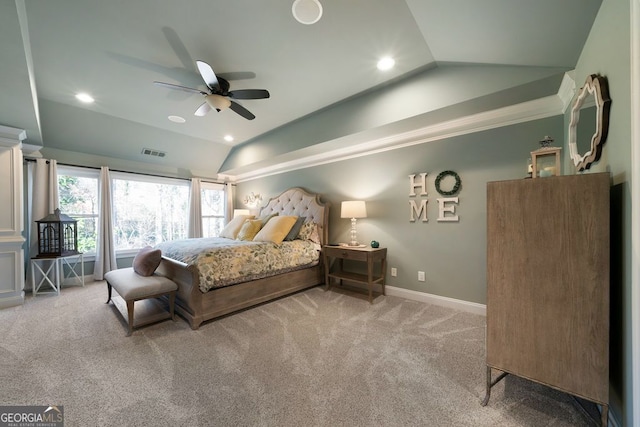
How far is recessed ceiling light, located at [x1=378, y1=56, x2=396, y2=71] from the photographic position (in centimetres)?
241

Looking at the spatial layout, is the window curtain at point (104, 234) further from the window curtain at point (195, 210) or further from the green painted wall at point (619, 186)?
the green painted wall at point (619, 186)

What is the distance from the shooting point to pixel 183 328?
2453 millimetres

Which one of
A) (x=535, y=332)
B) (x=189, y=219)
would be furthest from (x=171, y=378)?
(x=189, y=219)

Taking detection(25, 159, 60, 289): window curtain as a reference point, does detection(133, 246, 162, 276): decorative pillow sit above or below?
below

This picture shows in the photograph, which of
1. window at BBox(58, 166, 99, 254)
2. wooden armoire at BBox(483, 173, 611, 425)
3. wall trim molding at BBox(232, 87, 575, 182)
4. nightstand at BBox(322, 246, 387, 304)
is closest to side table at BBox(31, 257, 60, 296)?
window at BBox(58, 166, 99, 254)

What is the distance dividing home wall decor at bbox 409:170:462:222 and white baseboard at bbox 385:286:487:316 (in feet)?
3.25

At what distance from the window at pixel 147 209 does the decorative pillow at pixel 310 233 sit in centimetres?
329

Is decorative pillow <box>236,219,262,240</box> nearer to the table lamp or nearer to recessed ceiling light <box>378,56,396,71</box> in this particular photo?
the table lamp

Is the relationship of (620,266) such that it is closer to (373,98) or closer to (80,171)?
(373,98)

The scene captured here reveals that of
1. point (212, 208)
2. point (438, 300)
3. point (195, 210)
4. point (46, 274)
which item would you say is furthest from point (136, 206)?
point (438, 300)

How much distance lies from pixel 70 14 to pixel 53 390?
9.64 ft

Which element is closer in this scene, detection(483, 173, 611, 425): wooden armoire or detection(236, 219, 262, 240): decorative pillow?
detection(483, 173, 611, 425): wooden armoire

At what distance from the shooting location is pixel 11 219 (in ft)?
10.1

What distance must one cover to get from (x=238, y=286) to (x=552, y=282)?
9.12 feet
